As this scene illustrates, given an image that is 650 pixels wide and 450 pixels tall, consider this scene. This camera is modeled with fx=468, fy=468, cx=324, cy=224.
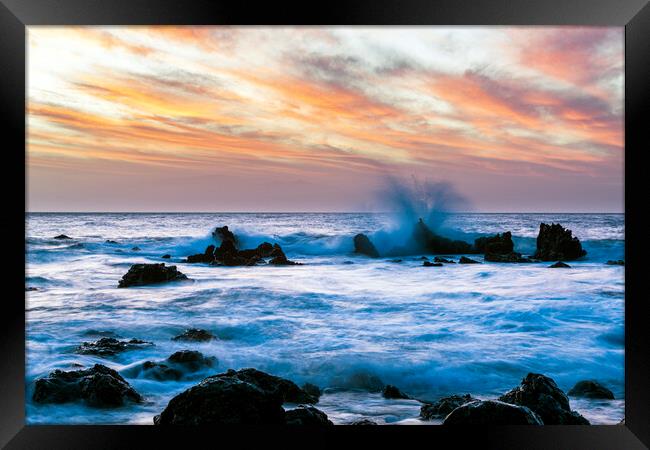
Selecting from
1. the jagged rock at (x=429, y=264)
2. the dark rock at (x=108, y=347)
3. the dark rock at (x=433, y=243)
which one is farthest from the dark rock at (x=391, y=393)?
the dark rock at (x=433, y=243)

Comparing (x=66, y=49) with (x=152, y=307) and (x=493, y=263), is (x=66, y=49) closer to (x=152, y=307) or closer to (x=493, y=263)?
(x=152, y=307)

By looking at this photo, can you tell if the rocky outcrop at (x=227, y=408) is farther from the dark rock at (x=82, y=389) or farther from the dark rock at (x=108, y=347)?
the dark rock at (x=108, y=347)

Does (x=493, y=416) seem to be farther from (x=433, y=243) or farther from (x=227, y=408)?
(x=433, y=243)

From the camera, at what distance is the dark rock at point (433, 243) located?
508 inches

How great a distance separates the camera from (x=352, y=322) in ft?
20.8

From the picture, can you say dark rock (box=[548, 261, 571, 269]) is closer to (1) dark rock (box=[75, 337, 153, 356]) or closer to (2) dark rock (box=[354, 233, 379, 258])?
(2) dark rock (box=[354, 233, 379, 258])

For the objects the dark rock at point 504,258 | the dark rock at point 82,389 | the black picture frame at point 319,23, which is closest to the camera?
the black picture frame at point 319,23

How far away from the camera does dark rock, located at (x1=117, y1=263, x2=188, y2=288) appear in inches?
297

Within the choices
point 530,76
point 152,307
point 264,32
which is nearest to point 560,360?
point 152,307

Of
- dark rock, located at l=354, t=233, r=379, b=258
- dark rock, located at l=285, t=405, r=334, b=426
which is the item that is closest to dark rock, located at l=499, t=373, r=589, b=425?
dark rock, located at l=285, t=405, r=334, b=426

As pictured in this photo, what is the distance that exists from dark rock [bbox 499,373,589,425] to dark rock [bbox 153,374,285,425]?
129cm

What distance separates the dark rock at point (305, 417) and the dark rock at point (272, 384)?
0.29 m

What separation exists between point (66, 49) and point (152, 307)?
7069mm

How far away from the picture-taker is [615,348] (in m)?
4.97
